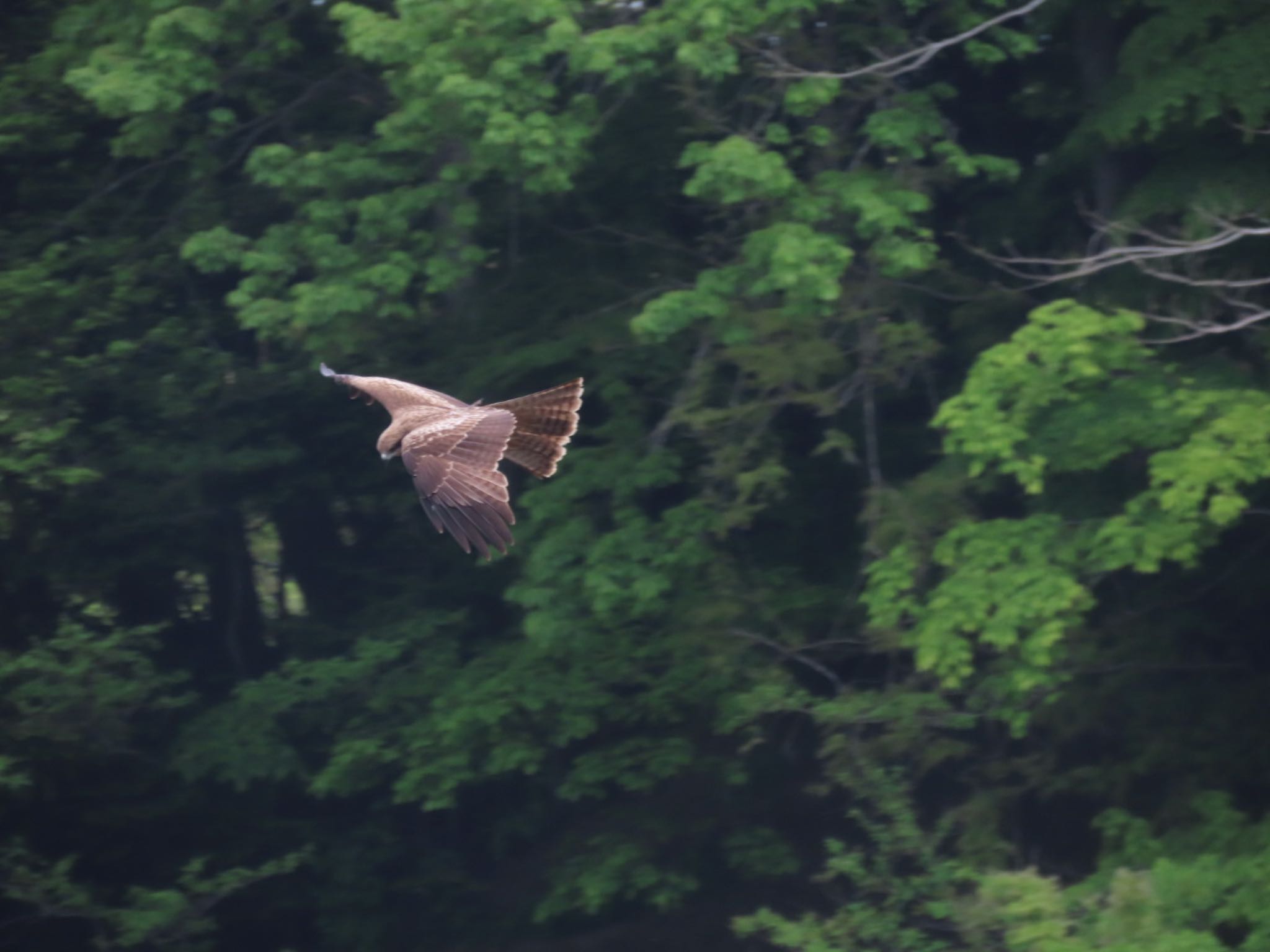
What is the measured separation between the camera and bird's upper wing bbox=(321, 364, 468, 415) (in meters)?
6.40

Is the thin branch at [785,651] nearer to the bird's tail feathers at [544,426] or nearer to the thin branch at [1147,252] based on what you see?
the thin branch at [1147,252]

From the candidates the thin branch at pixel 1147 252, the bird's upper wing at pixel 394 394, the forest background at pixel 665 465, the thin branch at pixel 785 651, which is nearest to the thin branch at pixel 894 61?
the forest background at pixel 665 465

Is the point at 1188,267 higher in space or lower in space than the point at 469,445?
lower

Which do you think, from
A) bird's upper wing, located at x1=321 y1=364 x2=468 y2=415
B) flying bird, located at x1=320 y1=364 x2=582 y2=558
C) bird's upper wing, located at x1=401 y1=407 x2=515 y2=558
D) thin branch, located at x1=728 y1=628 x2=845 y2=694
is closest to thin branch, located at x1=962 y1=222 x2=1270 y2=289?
flying bird, located at x1=320 y1=364 x2=582 y2=558

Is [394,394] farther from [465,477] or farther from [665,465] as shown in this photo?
[665,465]

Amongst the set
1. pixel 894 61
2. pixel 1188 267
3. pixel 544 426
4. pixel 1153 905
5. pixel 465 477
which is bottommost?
pixel 1153 905

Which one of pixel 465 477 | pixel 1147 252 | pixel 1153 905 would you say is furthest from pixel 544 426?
pixel 1153 905

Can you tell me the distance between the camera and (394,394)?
262 inches

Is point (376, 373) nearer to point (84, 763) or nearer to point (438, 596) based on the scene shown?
point (438, 596)

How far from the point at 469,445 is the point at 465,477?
26 cm

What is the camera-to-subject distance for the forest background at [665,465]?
8352 millimetres


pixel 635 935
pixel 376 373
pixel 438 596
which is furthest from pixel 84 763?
pixel 635 935

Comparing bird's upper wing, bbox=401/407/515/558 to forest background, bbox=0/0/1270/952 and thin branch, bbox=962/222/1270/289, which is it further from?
forest background, bbox=0/0/1270/952

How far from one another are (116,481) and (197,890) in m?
2.92
